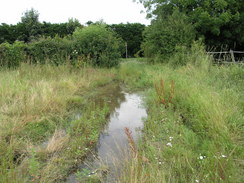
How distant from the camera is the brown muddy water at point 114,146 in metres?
2.05

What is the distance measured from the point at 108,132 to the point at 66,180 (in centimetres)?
132

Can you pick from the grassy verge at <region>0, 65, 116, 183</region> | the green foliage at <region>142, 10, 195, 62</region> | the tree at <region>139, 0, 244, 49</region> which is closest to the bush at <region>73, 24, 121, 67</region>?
the green foliage at <region>142, 10, 195, 62</region>

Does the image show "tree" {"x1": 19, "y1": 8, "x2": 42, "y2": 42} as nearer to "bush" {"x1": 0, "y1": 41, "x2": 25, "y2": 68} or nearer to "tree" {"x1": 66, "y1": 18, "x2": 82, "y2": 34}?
"tree" {"x1": 66, "y1": 18, "x2": 82, "y2": 34}

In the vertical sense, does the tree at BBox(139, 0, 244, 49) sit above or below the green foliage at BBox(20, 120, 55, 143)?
above

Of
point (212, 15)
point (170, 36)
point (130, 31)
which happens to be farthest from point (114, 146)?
point (130, 31)

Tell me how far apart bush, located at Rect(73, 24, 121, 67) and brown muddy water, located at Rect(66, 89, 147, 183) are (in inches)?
176

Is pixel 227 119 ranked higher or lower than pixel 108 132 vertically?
higher

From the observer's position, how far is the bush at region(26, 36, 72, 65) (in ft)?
26.0

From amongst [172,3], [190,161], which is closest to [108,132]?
[190,161]

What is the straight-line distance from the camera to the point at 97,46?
9.52 m

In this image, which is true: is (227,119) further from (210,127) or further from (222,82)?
(222,82)

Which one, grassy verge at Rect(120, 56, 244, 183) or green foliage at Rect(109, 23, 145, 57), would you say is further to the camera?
green foliage at Rect(109, 23, 145, 57)

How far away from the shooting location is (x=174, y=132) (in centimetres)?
279

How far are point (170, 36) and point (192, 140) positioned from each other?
8703 millimetres
